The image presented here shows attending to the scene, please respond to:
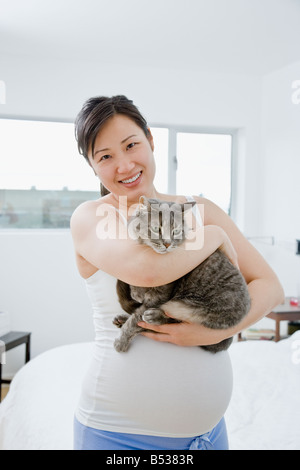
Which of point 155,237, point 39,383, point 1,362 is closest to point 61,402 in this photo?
point 39,383

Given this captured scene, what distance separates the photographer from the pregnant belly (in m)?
0.93

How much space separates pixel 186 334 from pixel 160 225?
272mm

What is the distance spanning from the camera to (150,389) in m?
0.93

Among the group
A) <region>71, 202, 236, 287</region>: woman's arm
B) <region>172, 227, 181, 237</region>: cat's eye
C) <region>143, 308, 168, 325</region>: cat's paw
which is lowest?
<region>143, 308, 168, 325</region>: cat's paw

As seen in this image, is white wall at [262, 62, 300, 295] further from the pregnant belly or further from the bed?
the pregnant belly

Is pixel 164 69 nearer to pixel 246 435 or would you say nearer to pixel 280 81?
pixel 280 81

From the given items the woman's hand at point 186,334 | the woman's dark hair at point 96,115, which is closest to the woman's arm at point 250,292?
the woman's hand at point 186,334

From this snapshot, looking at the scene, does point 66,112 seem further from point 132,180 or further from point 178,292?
point 178,292

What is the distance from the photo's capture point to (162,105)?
11.9 feet

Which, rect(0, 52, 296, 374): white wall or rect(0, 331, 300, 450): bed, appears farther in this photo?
rect(0, 52, 296, 374): white wall

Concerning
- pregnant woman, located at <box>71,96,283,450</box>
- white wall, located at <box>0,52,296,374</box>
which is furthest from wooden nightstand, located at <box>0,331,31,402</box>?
pregnant woman, located at <box>71,96,283,450</box>

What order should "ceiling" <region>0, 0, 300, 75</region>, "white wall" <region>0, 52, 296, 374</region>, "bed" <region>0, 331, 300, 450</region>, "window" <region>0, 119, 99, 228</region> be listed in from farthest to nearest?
"window" <region>0, 119, 99, 228</region>, "white wall" <region>0, 52, 296, 374</region>, "ceiling" <region>0, 0, 300, 75</region>, "bed" <region>0, 331, 300, 450</region>

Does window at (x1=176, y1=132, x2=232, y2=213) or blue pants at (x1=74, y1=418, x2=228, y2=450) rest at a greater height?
window at (x1=176, y1=132, x2=232, y2=213)

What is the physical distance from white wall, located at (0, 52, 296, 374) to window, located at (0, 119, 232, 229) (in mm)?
162
